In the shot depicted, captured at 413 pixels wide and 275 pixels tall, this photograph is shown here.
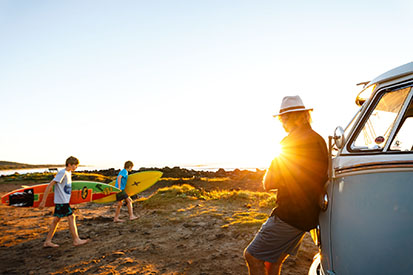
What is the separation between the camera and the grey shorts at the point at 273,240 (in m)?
2.74

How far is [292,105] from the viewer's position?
2832 mm

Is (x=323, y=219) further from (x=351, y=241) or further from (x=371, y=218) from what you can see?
(x=371, y=218)

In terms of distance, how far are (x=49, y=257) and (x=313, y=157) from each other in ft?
19.9

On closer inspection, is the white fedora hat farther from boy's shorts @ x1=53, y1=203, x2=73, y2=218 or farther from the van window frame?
boy's shorts @ x1=53, y1=203, x2=73, y2=218

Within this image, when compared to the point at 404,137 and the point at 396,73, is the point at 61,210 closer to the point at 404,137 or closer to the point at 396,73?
the point at 404,137

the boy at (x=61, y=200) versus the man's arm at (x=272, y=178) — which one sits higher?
the man's arm at (x=272, y=178)

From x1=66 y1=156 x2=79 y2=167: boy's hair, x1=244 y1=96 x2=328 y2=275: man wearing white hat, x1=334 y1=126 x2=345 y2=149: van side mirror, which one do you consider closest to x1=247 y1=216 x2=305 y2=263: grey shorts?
x1=244 y1=96 x2=328 y2=275: man wearing white hat

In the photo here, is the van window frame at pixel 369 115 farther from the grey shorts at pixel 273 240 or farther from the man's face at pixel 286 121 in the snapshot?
the grey shorts at pixel 273 240

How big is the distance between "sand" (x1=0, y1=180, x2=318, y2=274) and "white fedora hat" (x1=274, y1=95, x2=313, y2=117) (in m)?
3.25

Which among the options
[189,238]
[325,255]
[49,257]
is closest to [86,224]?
[49,257]

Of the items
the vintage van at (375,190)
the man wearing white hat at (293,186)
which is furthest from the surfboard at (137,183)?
the vintage van at (375,190)

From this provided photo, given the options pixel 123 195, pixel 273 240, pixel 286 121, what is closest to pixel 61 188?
pixel 123 195

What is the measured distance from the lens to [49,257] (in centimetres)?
565

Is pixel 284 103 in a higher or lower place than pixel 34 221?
higher
